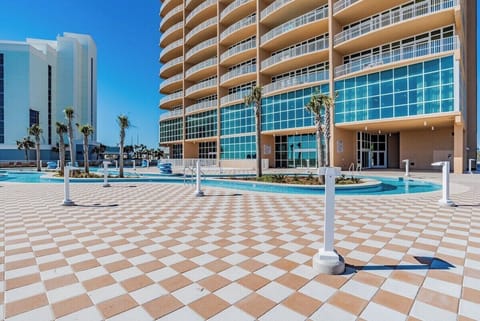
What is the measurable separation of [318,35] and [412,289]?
2758 cm

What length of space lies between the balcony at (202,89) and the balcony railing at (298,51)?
28.9ft

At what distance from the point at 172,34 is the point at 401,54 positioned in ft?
112

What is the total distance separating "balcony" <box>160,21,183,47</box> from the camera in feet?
131

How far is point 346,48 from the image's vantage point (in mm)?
23219

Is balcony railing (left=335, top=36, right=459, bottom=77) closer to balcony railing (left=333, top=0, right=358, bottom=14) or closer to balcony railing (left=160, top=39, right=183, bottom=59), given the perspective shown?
balcony railing (left=333, top=0, right=358, bottom=14)

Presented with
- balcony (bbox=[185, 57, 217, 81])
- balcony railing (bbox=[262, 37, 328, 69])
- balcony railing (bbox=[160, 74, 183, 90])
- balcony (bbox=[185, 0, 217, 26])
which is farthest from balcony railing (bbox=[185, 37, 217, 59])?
balcony railing (bbox=[262, 37, 328, 69])

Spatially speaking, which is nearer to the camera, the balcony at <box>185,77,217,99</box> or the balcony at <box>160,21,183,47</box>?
the balcony at <box>185,77,217,99</box>

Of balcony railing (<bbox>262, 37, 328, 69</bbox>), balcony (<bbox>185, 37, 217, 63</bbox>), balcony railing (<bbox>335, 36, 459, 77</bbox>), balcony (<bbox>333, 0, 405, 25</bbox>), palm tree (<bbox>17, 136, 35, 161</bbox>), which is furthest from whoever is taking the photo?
palm tree (<bbox>17, 136, 35, 161</bbox>)

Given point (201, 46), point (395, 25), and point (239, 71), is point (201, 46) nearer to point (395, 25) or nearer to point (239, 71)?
point (239, 71)

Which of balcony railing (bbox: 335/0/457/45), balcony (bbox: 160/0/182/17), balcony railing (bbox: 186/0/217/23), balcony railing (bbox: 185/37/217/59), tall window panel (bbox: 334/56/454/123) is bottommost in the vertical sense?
tall window panel (bbox: 334/56/454/123)

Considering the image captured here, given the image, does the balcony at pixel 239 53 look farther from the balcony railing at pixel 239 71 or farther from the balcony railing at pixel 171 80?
the balcony railing at pixel 171 80

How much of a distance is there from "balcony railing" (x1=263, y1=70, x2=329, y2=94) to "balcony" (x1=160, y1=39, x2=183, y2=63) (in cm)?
A: 1930

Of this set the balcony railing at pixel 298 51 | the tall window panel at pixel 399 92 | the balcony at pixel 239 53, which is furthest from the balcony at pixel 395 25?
the balcony at pixel 239 53

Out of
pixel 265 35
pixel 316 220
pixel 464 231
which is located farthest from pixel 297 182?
pixel 265 35
